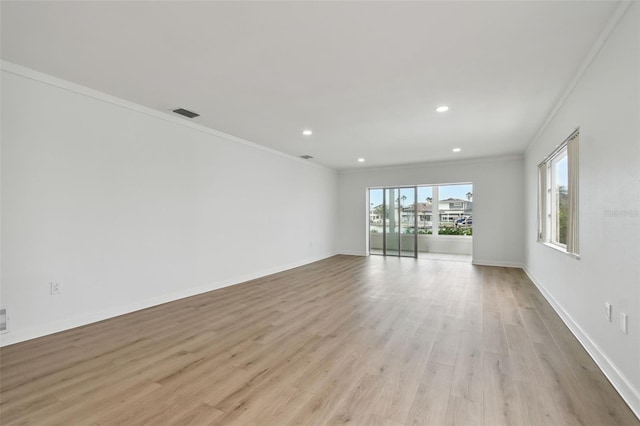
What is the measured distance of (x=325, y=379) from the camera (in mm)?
2166

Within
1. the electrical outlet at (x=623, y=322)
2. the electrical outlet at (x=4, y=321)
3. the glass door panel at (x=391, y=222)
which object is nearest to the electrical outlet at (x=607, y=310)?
the electrical outlet at (x=623, y=322)

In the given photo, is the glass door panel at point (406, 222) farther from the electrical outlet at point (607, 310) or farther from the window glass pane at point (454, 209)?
the electrical outlet at point (607, 310)

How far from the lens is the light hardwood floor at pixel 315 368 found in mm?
1794

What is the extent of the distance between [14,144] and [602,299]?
5.23m

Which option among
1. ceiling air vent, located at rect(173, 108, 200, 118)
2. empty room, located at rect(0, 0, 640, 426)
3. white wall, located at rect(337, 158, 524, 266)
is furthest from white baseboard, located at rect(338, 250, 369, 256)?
ceiling air vent, located at rect(173, 108, 200, 118)

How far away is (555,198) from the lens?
421 centimetres

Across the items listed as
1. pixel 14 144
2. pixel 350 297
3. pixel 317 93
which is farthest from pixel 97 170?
pixel 350 297

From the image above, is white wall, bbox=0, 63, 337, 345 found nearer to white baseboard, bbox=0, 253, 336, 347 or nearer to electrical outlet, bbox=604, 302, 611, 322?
white baseboard, bbox=0, 253, 336, 347

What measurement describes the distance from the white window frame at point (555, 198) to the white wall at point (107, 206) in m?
4.63

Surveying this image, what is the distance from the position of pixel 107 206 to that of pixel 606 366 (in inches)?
193

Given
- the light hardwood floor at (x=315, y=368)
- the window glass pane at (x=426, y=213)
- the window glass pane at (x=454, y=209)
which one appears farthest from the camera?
the window glass pane at (x=426, y=213)

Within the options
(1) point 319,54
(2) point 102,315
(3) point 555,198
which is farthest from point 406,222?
(2) point 102,315

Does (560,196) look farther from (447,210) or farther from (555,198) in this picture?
(447,210)

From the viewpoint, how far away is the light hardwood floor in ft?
5.89
